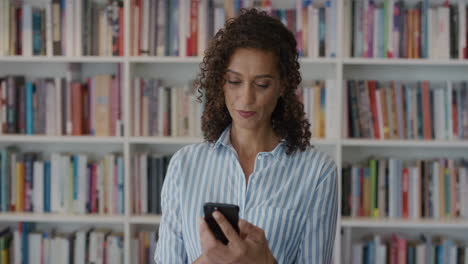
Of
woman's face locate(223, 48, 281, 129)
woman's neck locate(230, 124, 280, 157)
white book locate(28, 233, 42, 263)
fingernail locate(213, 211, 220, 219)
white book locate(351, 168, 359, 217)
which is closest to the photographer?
fingernail locate(213, 211, 220, 219)

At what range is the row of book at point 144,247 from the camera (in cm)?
258

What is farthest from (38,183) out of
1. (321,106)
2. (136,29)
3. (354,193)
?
(354,193)


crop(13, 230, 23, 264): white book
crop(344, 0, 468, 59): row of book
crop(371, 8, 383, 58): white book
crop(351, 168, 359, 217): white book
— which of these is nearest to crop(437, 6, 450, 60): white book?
crop(344, 0, 468, 59): row of book

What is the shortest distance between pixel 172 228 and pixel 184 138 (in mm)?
1230

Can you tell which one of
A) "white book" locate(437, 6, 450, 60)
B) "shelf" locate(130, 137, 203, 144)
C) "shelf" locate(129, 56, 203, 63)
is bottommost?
"shelf" locate(130, 137, 203, 144)

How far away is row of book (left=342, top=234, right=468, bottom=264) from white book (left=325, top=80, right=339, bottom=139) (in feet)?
1.88

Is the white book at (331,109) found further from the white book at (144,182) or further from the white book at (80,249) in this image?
the white book at (80,249)

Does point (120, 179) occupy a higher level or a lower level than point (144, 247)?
higher

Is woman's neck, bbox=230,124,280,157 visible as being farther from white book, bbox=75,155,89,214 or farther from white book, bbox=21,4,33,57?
white book, bbox=21,4,33,57

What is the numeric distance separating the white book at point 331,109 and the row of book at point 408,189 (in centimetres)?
19

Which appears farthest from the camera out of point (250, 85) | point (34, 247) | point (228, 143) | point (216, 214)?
point (34, 247)

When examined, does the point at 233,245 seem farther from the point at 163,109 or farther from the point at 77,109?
the point at 77,109

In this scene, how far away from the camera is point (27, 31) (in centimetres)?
251

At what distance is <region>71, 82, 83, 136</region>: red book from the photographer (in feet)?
8.27
